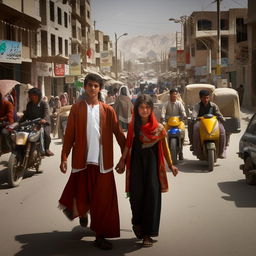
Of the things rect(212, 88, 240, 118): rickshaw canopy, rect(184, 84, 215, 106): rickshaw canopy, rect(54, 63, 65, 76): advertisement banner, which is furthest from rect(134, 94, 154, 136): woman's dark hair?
rect(54, 63, 65, 76): advertisement banner

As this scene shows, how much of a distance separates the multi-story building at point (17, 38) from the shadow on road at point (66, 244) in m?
18.0

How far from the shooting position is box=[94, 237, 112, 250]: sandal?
4477 mm

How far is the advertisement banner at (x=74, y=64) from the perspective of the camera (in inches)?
1325

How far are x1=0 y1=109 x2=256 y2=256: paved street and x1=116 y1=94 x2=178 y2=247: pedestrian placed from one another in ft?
1.10

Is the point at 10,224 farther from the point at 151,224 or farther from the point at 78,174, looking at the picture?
the point at 151,224

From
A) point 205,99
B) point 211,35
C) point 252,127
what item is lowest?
point 252,127

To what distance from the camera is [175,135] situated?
9.93 meters

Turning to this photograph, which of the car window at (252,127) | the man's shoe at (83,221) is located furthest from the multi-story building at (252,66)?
the man's shoe at (83,221)

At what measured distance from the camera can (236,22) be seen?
183ft

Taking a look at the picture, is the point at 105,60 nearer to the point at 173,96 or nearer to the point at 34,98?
the point at 173,96

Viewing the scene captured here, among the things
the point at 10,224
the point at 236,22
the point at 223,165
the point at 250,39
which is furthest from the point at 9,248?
the point at 236,22

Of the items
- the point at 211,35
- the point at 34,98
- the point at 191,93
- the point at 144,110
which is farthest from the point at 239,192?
the point at 211,35

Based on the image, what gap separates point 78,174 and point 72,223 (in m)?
0.98

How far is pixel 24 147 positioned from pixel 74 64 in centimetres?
2629
